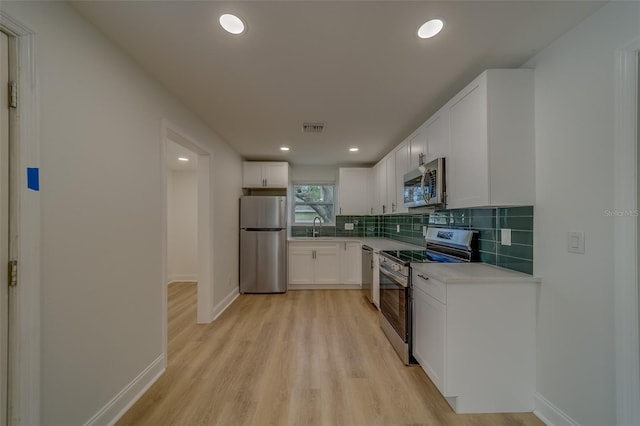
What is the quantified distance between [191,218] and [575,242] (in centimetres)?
540

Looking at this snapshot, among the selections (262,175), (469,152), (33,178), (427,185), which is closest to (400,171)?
(427,185)

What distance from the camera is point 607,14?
1.25m

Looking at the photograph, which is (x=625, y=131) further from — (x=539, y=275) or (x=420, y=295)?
(x=420, y=295)

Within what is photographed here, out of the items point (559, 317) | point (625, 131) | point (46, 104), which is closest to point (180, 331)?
point (46, 104)

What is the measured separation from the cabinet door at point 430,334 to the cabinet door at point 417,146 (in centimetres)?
142

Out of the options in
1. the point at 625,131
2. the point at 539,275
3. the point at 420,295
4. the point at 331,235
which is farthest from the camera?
the point at 331,235

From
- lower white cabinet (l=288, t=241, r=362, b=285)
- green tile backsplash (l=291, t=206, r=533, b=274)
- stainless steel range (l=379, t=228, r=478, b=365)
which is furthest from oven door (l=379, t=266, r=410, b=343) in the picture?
lower white cabinet (l=288, t=241, r=362, b=285)

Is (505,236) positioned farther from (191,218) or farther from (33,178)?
(191,218)

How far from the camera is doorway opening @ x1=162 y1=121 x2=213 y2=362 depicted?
2.98 m

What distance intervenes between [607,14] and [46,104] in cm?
286

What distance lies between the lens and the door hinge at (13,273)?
1.06 m

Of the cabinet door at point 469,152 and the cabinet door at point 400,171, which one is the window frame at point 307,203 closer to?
the cabinet door at point 400,171

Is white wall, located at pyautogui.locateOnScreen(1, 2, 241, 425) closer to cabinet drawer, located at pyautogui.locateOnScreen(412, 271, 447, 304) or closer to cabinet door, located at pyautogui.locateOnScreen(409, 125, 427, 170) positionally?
cabinet drawer, located at pyautogui.locateOnScreen(412, 271, 447, 304)

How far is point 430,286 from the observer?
1.81 metres
